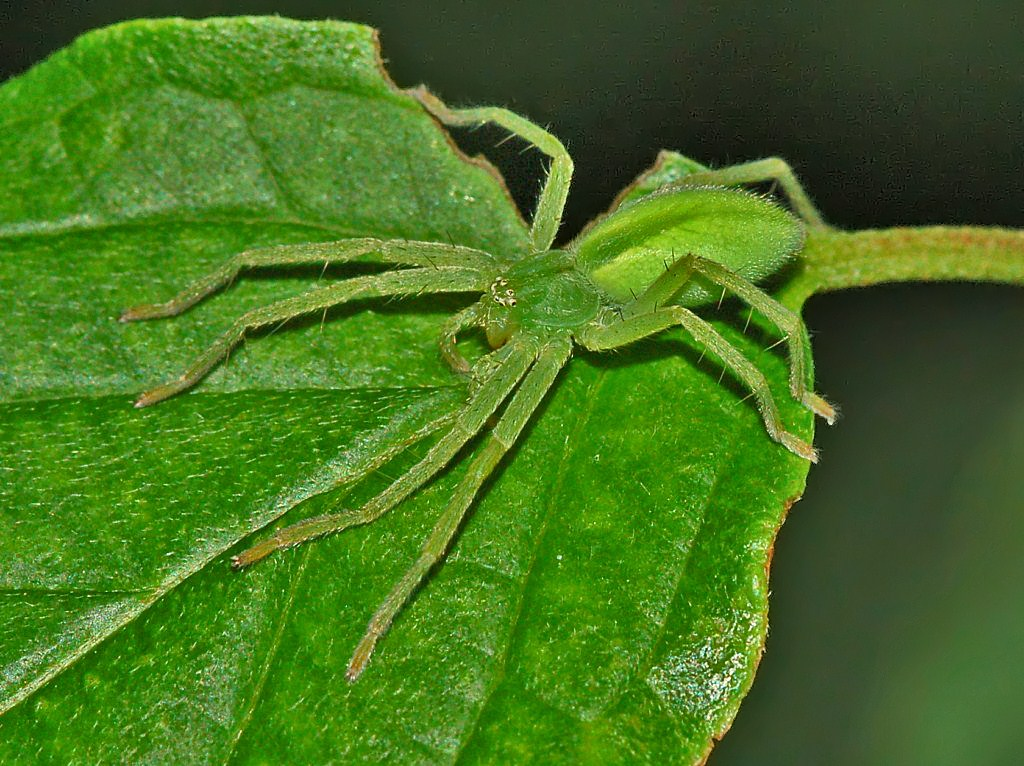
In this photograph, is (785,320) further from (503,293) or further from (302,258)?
(302,258)

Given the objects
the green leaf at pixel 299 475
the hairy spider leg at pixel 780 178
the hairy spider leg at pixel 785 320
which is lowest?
the green leaf at pixel 299 475

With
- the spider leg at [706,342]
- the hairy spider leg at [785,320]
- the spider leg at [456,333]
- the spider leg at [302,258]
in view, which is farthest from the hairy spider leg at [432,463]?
the hairy spider leg at [785,320]

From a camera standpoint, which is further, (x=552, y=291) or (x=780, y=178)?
(x=780, y=178)

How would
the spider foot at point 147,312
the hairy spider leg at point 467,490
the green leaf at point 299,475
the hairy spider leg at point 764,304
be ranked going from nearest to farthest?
the green leaf at point 299,475 < the hairy spider leg at point 467,490 < the hairy spider leg at point 764,304 < the spider foot at point 147,312

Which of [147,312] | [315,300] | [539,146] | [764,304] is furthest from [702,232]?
[147,312]

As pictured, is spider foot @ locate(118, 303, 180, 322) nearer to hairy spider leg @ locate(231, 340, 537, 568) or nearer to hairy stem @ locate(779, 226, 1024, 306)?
hairy spider leg @ locate(231, 340, 537, 568)

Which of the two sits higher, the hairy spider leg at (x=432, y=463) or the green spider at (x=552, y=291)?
the green spider at (x=552, y=291)

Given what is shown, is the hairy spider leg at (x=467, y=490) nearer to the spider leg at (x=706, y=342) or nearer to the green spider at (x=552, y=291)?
the green spider at (x=552, y=291)
